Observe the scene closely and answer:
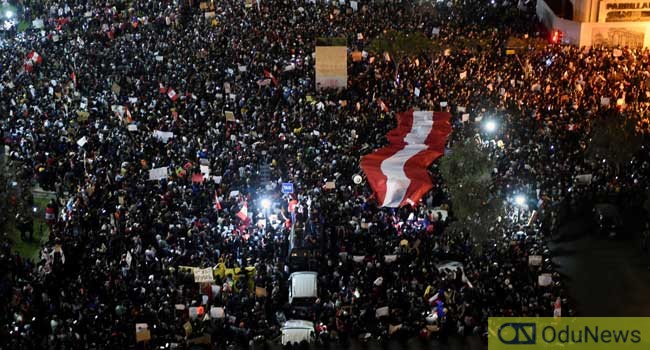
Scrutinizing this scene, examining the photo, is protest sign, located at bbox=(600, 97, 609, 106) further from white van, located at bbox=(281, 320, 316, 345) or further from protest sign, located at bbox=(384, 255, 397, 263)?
white van, located at bbox=(281, 320, 316, 345)

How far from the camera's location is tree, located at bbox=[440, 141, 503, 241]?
21641 millimetres

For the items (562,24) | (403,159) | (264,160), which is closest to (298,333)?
→ (264,160)

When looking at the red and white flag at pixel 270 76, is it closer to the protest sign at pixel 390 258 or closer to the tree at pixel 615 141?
the tree at pixel 615 141

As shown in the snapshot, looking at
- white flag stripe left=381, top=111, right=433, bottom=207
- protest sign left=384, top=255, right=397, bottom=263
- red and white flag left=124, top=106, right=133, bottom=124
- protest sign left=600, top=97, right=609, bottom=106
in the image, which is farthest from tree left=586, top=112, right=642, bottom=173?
red and white flag left=124, top=106, right=133, bottom=124

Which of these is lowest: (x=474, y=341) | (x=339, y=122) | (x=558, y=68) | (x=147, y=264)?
(x=474, y=341)

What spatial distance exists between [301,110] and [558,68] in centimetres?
994

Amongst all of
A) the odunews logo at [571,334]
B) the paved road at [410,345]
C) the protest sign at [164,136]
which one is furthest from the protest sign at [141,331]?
the protest sign at [164,136]

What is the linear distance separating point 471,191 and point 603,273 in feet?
12.8

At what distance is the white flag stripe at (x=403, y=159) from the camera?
24.3 m

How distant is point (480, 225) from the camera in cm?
2156

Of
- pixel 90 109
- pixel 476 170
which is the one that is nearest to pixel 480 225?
pixel 476 170

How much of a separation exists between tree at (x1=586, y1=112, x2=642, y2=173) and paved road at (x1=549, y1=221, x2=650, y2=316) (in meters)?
2.37

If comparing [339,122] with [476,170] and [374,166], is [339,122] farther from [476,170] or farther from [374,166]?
[476,170]

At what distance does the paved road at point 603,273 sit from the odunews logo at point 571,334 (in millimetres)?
2503
